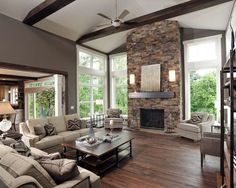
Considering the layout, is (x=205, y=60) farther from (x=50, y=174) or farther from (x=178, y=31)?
(x=50, y=174)

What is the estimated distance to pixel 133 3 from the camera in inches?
211

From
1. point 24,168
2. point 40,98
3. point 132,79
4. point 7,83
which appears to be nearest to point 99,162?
point 24,168

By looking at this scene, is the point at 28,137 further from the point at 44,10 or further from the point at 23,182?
the point at 44,10

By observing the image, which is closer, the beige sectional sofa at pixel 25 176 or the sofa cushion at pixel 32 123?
the beige sectional sofa at pixel 25 176

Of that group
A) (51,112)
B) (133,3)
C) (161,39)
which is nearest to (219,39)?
(161,39)

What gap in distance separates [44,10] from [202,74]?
5.67 m

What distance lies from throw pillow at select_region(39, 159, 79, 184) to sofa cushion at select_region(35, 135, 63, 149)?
7.27ft

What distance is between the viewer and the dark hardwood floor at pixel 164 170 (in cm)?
274

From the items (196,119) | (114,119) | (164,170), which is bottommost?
(164,170)

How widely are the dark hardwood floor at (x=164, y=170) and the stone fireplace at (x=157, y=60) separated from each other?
2.12 meters

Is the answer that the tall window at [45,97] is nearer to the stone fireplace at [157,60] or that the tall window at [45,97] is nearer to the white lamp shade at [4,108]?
the stone fireplace at [157,60]

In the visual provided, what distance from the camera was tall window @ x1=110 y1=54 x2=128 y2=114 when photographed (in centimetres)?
830

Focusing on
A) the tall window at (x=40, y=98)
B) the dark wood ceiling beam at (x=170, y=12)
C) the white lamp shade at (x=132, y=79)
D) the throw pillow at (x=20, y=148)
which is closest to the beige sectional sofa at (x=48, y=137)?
the throw pillow at (x=20, y=148)

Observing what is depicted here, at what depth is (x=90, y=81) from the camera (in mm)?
7949
